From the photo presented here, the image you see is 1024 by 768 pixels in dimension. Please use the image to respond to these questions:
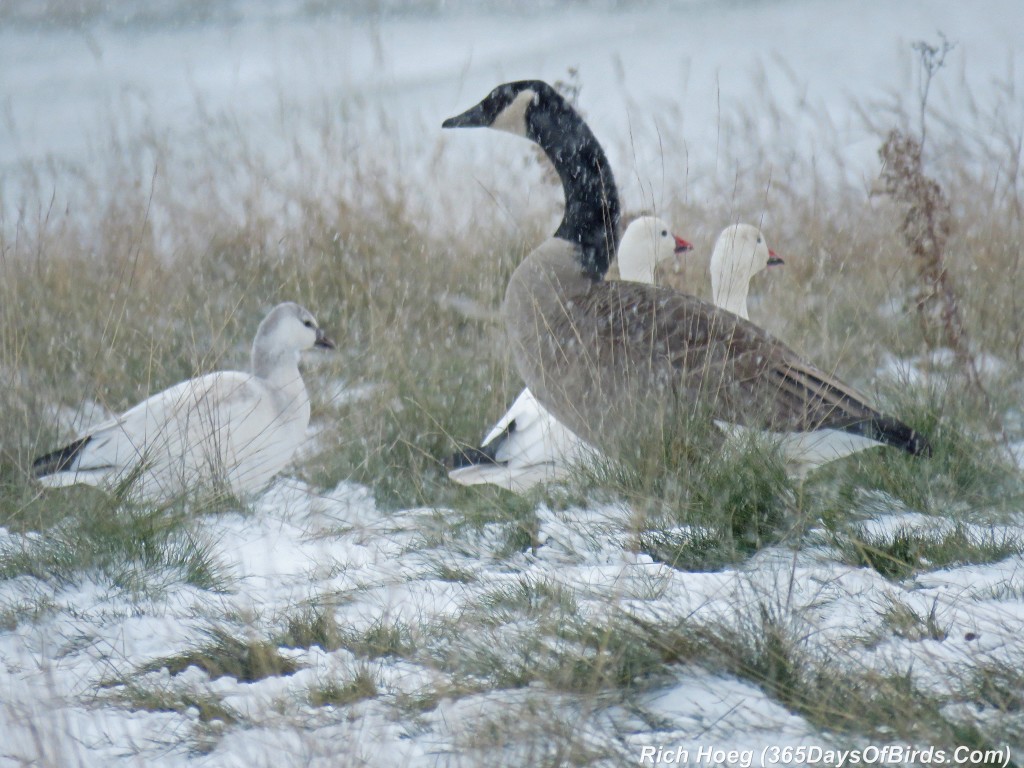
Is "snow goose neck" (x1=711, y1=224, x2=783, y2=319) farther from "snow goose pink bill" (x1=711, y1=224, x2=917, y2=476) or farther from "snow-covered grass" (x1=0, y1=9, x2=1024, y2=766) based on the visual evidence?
"snow-covered grass" (x1=0, y1=9, x2=1024, y2=766)

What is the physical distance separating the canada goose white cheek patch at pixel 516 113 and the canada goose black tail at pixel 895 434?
195cm

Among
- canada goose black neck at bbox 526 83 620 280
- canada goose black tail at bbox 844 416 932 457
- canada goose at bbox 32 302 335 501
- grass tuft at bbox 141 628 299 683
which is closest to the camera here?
grass tuft at bbox 141 628 299 683

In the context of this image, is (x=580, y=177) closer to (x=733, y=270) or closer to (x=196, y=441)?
(x=733, y=270)

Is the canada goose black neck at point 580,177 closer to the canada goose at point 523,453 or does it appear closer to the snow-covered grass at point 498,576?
the canada goose at point 523,453

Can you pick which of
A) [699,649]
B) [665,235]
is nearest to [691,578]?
[699,649]

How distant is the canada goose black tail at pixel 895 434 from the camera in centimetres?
294

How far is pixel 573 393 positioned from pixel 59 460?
5.51 feet

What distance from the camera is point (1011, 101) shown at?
5441mm

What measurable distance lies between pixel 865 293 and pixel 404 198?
2.65m

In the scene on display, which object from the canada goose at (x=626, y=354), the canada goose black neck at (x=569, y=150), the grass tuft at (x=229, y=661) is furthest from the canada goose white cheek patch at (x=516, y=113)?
the grass tuft at (x=229, y=661)

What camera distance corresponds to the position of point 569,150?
4141 mm

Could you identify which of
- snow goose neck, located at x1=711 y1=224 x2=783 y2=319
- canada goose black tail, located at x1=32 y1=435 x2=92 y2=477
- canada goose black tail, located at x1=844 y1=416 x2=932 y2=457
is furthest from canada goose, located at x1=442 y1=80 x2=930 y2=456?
canada goose black tail, located at x1=32 y1=435 x2=92 y2=477

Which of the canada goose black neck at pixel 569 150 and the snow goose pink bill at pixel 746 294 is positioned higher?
the canada goose black neck at pixel 569 150

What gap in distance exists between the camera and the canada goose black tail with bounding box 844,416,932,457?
2.94 meters
